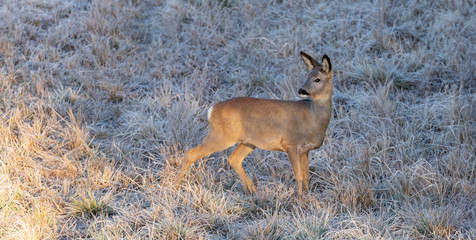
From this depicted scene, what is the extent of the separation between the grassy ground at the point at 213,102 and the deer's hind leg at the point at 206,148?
18 cm

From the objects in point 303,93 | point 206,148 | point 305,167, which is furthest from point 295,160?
point 206,148

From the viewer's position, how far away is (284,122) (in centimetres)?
560

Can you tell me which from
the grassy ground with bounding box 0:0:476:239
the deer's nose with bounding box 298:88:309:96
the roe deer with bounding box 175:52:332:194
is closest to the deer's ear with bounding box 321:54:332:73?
the roe deer with bounding box 175:52:332:194

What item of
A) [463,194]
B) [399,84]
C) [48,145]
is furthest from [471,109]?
[48,145]

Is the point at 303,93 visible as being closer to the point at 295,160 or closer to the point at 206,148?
the point at 295,160

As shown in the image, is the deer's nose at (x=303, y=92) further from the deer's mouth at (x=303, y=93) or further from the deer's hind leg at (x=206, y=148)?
the deer's hind leg at (x=206, y=148)

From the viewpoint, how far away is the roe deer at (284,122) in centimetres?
552

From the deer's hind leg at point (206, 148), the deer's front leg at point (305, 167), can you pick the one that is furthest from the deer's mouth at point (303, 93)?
the deer's hind leg at point (206, 148)

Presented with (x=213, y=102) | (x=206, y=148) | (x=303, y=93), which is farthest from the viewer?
(x=213, y=102)

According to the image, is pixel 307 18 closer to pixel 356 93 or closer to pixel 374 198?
pixel 356 93

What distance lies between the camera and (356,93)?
8.36m

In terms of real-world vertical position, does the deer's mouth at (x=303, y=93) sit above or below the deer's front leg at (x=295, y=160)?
above

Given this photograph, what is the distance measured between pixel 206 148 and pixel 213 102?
2675 millimetres

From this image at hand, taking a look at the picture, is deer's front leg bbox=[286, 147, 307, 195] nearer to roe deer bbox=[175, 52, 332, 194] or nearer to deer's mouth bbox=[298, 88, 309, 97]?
roe deer bbox=[175, 52, 332, 194]
